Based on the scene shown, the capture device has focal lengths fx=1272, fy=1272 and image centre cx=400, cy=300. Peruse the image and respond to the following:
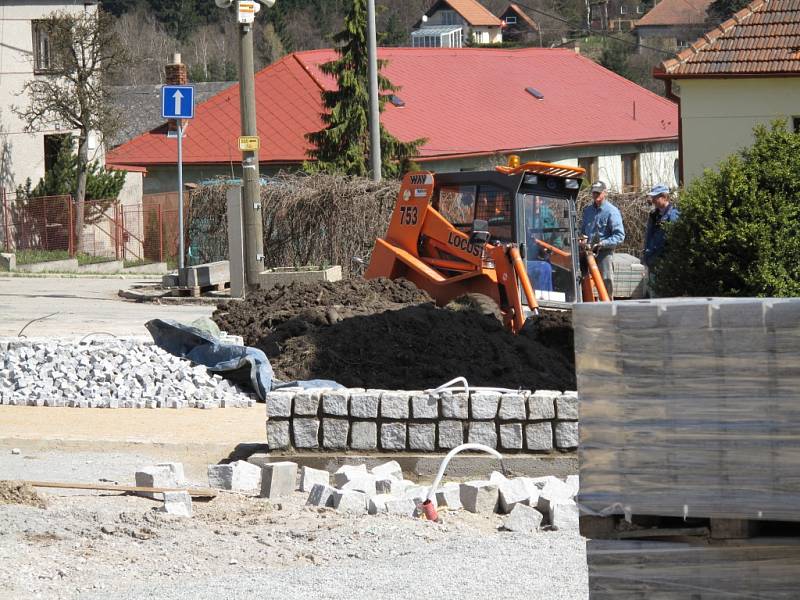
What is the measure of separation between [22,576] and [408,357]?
18.7 ft

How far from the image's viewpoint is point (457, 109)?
40594mm

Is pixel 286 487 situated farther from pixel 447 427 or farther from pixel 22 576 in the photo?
pixel 22 576

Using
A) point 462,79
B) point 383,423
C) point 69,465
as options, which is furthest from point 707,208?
point 462,79

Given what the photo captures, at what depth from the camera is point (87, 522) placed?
720cm

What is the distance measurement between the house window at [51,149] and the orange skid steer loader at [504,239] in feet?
74.7

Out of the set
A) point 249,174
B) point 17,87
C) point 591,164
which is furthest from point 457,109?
point 249,174

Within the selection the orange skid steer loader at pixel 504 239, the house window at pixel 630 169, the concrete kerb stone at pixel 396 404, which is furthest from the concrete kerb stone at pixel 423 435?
the house window at pixel 630 169

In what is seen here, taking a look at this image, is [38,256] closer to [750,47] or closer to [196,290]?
[196,290]

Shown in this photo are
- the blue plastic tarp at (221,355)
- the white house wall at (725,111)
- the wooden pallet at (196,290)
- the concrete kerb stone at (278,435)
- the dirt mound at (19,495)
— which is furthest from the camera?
the wooden pallet at (196,290)

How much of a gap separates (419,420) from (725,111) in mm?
12463

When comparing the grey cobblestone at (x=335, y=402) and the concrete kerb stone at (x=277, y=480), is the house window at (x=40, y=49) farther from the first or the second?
the concrete kerb stone at (x=277, y=480)

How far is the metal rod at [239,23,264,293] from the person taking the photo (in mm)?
19000

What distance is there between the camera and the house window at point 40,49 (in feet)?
114

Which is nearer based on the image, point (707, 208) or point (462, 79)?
point (707, 208)
